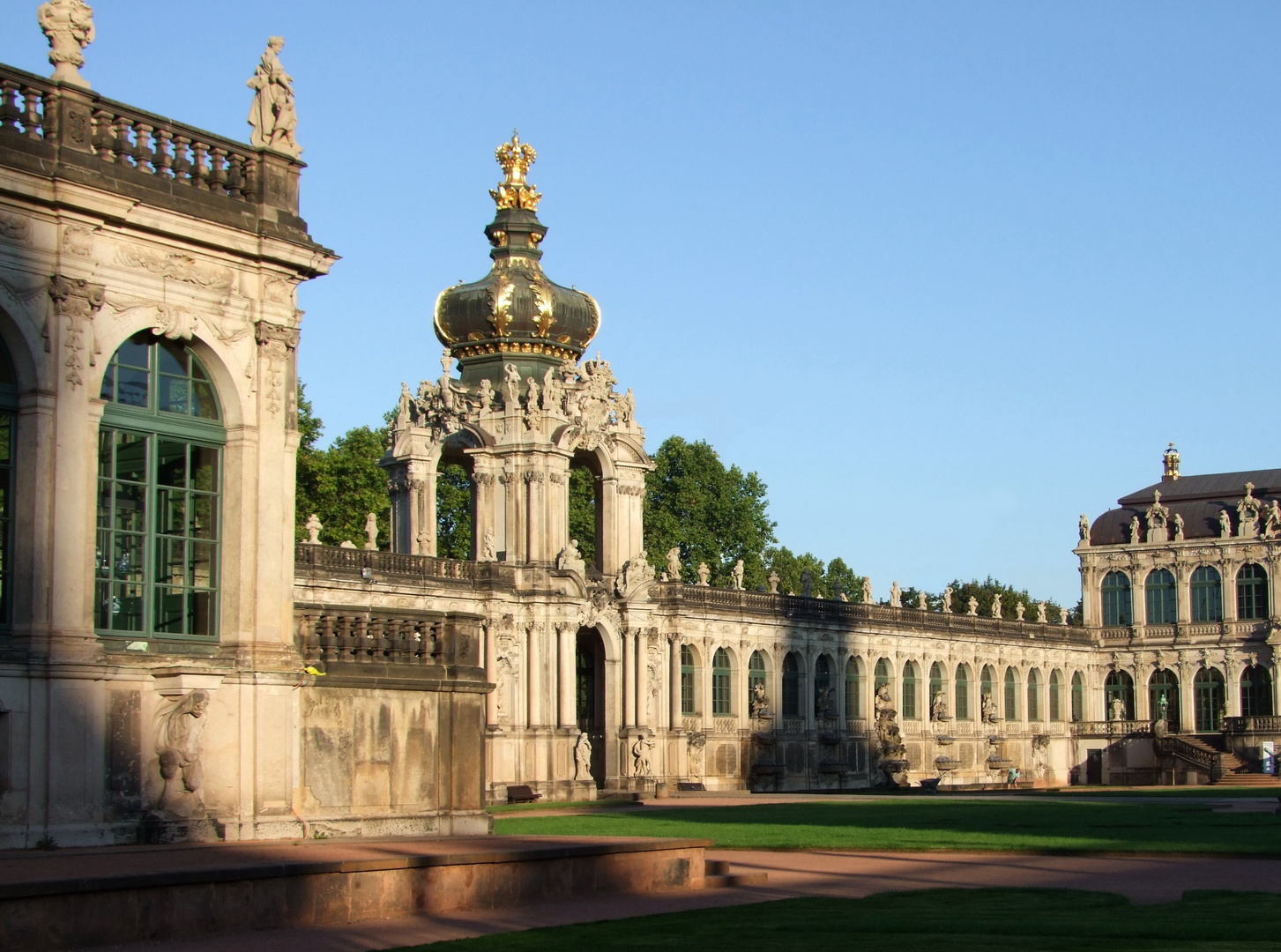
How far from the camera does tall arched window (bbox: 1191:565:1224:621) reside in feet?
292

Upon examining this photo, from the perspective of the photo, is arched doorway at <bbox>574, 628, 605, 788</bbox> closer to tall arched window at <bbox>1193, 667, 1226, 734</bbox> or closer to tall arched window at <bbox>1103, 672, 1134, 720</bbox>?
tall arched window at <bbox>1103, 672, 1134, 720</bbox>

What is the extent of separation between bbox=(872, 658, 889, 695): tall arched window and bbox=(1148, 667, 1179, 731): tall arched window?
20.3 meters

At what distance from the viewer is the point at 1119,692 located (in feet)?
302

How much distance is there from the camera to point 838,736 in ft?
234

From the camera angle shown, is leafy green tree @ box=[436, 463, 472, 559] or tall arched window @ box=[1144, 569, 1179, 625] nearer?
leafy green tree @ box=[436, 463, 472, 559]

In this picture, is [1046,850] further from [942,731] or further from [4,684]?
[942,731]

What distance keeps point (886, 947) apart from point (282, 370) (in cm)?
1148

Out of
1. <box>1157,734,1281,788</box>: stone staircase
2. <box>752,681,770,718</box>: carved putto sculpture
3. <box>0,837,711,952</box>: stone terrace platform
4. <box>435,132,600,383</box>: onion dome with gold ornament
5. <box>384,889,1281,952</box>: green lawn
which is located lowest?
<box>1157,734,1281,788</box>: stone staircase

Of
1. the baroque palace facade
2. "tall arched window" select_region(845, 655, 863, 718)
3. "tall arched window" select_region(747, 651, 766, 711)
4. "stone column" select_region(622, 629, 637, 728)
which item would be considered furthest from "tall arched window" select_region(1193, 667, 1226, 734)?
the baroque palace facade

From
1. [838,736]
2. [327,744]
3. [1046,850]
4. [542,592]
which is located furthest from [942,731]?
[327,744]

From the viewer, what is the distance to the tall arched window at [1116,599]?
92250 mm

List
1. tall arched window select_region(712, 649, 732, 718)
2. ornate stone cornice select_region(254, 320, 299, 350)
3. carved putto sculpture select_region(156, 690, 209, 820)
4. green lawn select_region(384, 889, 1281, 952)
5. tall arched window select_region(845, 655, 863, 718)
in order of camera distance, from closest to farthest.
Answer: green lawn select_region(384, 889, 1281, 952), carved putto sculpture select_region(156, 690, 209, 820), ornate stone cornice select_region(254, 320, 299, 350), tall arched window select_region(712, 649, 732, 718), tall arched window select_region(845, 655, 863, 718)

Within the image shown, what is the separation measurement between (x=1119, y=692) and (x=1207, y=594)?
6414 mm

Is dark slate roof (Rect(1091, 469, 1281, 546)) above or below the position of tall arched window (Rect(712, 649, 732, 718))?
above
